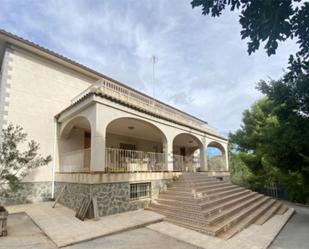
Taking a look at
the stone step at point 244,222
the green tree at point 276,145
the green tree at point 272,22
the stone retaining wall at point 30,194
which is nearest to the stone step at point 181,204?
the stone step at point 244,222

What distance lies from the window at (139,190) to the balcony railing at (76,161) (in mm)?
2440

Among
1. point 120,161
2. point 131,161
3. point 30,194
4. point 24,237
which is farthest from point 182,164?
point 24,237

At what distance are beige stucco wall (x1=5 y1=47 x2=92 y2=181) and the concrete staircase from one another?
7053 mm

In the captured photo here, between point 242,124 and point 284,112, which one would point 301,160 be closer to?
point 284,112

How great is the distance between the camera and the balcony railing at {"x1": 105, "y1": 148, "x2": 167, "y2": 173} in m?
10.4

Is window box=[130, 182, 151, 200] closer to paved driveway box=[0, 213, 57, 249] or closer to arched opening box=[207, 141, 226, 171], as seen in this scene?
paved driveway box=[0, 213, 57, 249]

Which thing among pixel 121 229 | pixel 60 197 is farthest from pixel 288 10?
pixel 60 197

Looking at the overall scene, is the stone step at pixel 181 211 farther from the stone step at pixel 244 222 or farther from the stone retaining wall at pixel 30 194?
the stone retaining wall at pixel 30 194

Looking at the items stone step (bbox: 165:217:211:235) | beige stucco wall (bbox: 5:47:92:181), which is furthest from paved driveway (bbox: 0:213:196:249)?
beige stucco wall (bbox: 5:47:92:181)

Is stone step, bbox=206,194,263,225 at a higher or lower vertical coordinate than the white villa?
lower

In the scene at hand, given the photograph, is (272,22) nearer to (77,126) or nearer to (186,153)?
(77,126)

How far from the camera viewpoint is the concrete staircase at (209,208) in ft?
26.5

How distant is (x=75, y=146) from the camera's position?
45.4ft

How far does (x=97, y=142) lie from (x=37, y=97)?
585 centimetres
